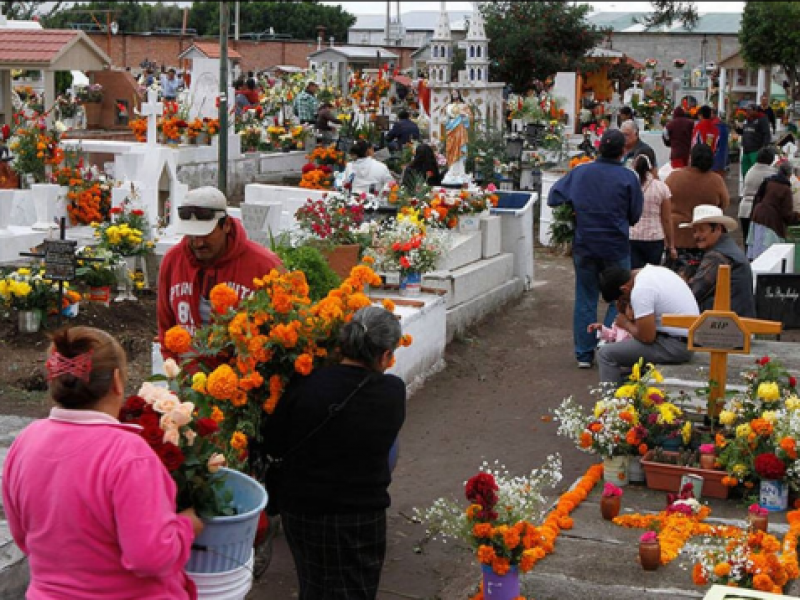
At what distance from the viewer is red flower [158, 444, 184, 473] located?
12.3ft

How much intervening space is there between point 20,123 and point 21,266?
17.7ft

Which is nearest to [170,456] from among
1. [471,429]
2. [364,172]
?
[471,429]

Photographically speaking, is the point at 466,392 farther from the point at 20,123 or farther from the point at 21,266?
the point at 20,123

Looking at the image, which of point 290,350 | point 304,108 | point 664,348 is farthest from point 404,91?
point 290,350

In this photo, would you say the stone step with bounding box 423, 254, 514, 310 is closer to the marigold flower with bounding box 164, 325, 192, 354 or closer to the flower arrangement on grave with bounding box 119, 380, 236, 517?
the marigold flower with bounding box 164, 325, 192, 354

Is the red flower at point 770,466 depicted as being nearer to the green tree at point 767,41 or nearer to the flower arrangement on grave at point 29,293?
the flower arrangement on grave at point 29,293

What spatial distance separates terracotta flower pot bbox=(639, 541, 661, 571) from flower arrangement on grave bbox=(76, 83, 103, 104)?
2150cm

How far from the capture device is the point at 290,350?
513 centimetres

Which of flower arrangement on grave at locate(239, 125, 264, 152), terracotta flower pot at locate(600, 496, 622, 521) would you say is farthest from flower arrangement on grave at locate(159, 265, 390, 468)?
flower arrangement on grave at locate(239, 125, 264, 152)

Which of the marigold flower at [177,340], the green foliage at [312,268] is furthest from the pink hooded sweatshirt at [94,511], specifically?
the green foliage at [312,268]

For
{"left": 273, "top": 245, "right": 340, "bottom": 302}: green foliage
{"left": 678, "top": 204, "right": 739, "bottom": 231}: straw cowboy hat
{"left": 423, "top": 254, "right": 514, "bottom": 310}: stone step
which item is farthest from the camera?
{"left": 423, "top": 254, "right": 514, "bottom": 310}: stone step

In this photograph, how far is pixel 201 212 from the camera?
559cm

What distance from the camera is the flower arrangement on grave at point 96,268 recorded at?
10.9 meters

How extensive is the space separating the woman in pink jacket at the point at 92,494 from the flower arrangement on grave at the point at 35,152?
1144cm
